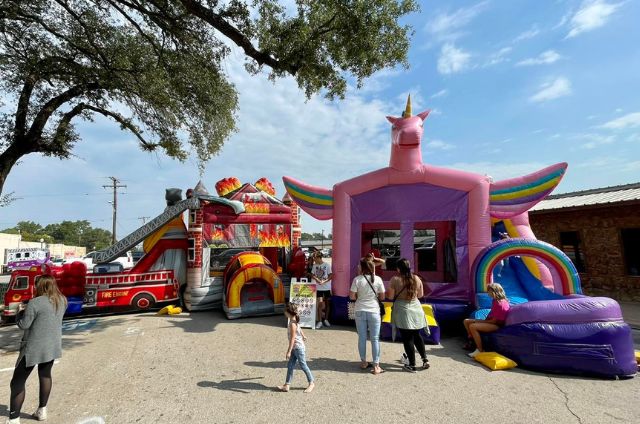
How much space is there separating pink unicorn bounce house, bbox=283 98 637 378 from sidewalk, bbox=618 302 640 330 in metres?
2.29

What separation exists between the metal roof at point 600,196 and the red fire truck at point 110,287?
41.3 ft

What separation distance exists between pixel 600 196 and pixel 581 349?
9954 mm

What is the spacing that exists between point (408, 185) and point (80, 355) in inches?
261

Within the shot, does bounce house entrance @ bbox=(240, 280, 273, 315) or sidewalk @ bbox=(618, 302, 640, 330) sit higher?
bounce house entrance @ bbox=(240, 280, 273, 315)

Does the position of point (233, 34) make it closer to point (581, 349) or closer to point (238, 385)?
point (238, 385)

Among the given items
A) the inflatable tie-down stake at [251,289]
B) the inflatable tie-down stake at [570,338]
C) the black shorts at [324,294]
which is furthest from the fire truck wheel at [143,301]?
the inflatable tie-down stake at [570,338]

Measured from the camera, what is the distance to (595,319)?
4.46 metres

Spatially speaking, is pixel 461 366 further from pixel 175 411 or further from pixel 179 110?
pixel 179 110

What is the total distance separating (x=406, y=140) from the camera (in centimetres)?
698

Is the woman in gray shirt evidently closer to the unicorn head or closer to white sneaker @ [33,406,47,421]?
white sneaker @ [33,406,47,421]

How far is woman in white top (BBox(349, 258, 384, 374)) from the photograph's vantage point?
4547 millimetres

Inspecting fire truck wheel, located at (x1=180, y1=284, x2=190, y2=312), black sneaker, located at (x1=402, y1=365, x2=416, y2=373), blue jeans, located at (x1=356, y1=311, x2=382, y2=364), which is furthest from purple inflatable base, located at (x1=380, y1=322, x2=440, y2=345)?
fire truck wheel, located at (x1=180, y1=284, x2=190, y2=312)

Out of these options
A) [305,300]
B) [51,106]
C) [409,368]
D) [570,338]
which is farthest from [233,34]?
[570,338]

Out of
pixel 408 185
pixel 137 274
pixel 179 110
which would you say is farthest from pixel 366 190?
pixel 137 274
